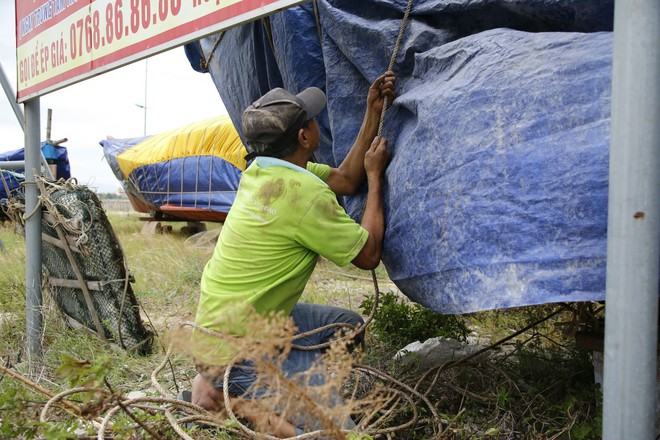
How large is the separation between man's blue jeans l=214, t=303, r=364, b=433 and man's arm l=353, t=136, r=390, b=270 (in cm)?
31

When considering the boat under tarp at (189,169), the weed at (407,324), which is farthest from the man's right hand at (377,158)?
the boat under tarp at (189,169)

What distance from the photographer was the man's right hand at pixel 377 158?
7.35ft

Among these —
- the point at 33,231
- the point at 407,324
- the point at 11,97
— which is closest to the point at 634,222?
the point at 407,324

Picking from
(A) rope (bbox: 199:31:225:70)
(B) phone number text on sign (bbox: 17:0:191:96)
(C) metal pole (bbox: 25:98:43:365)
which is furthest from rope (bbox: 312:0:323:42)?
(C) metal pole (bbox: 25:98:43:365)

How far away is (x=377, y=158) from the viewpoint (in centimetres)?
224

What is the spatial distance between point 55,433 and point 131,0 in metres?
2.19

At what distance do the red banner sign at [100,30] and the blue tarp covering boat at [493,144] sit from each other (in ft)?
1.59

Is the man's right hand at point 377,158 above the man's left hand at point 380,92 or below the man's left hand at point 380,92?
below

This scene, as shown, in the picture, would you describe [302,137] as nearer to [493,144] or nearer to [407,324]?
[493,144]

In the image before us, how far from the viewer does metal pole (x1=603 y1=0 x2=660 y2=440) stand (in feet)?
3.99

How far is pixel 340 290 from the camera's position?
5.61 m

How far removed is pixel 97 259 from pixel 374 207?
2363 mm

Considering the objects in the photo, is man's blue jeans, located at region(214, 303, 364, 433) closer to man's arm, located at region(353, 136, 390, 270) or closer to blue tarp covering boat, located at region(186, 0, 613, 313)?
man's arm, located at region(353, 136, 390, 270)

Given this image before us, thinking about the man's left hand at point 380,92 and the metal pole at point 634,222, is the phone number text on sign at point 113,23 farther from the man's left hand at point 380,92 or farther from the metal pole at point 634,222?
the metal pole at point 634,222
